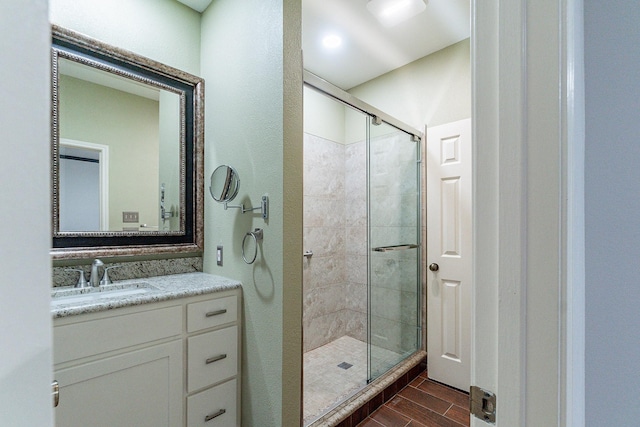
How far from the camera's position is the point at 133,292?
5.33ft

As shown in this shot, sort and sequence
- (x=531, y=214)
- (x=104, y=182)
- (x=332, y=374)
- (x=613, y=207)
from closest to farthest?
1. (x=531, y=214)
2. (x=613, y=207)
3. (x=104, y=182)
4. (x=332, y=374)

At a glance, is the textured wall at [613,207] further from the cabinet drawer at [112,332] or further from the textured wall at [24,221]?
the cabinet drawer at [112,332]

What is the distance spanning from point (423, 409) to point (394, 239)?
123cm

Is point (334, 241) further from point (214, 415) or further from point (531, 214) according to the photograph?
point (531, 214)

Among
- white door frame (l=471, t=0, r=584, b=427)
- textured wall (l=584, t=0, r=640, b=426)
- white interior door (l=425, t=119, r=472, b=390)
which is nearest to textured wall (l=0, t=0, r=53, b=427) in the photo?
white door frame (l=471, t=0, r=584, b=427)

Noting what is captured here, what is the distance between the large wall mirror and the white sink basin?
196mm

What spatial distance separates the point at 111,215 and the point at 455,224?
2281 millimetres

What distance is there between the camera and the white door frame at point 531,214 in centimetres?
48

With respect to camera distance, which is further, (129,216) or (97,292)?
(129,216)

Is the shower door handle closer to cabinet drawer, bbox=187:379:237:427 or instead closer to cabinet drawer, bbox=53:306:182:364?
cabinet drawer, bbox=187:379:237:427

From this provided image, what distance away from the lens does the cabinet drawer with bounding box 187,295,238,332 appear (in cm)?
152

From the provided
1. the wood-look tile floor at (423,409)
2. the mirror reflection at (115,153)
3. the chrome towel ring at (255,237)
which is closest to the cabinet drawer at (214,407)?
the chrome towel ring at (255,237)

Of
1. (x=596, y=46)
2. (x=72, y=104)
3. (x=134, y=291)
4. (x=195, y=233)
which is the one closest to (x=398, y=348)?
(x=195, y=233)

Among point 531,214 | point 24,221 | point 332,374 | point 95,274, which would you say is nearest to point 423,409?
point 332,374
